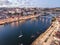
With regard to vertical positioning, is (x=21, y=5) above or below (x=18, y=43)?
below

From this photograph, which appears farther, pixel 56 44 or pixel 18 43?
pixel 18 43

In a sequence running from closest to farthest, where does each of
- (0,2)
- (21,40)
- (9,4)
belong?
(21,40)
(0,2)
(9,4)

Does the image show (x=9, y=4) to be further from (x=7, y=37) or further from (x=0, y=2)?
(x=7, y=37)

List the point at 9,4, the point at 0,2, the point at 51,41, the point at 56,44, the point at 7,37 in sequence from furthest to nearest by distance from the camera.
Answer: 1. the point at 9,4
2. the point at 0,2
3. the point at 7,37
4. the point at 51,41
5. the point at 56,44

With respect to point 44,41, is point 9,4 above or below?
below

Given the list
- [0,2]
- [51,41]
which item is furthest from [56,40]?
[0,2]

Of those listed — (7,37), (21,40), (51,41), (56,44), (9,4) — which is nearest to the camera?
(56,44)

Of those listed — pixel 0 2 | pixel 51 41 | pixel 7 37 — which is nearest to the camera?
pixel 51 41

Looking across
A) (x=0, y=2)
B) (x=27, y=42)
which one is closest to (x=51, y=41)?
(x=27, y=42)

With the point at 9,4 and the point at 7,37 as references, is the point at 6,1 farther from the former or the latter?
the point at 7,37
